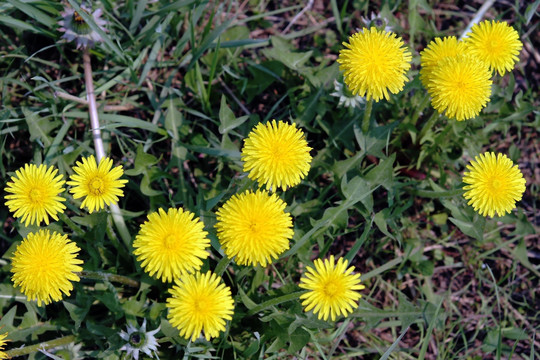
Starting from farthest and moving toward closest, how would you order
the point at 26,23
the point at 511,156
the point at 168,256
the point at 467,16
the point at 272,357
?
the point at 467,16, the point at 511,156, the point at 26,23, the point at 272,357, the point at 168,256

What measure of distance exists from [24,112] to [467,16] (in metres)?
2.89

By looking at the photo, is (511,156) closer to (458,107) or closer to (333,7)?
(458,107)

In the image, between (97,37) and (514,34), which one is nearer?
(514,34)

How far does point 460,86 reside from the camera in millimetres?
2109

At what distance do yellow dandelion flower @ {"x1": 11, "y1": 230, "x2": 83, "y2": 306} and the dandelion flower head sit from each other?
1.23m

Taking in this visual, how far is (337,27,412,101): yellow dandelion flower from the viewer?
2059 millimetres

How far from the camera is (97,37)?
2682 mm

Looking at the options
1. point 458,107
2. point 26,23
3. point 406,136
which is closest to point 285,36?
point 406,136

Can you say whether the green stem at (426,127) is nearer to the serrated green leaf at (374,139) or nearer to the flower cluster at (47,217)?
the serrated green leaf at (374,139)

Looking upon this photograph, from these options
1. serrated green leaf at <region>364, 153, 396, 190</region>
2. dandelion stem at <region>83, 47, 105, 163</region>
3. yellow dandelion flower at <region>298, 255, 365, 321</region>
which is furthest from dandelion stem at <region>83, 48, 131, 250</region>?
serrated green leaf at <region>364, 153, 396, 190</region>

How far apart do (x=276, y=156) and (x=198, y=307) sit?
0.65 m

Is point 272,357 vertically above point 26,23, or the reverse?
point 26,23

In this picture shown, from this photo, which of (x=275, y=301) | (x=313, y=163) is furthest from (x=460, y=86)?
(x=275, y=301)

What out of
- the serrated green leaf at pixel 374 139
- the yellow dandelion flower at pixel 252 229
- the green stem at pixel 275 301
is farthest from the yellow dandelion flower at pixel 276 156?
the serrated green leaf at pixel 374 139
